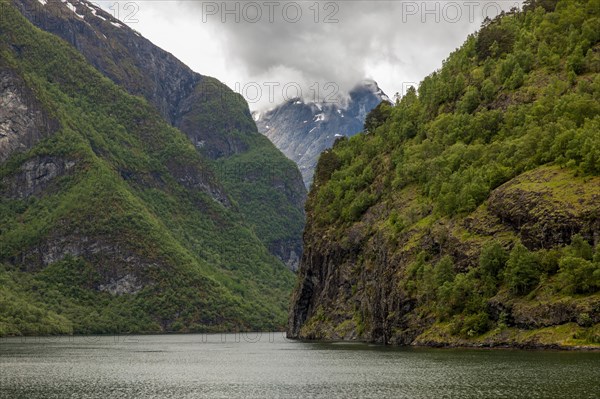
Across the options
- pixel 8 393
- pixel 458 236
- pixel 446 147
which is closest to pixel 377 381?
pixel 8 393

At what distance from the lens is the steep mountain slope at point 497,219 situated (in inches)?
4847

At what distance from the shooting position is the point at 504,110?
176 meters

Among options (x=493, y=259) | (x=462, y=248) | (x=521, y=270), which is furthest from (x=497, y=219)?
(x=521, y=270)

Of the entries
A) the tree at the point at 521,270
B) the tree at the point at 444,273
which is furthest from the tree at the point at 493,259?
the tree at the point at 444,273

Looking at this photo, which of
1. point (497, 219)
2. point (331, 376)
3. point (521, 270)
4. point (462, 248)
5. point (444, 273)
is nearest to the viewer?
point (331, 376)

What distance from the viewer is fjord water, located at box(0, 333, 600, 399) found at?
7800cm

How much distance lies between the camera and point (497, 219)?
140 meters

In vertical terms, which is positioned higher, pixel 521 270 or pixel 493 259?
pixel 493 259

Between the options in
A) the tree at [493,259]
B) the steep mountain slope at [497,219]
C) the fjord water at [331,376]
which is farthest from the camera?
the tree at [493,259]

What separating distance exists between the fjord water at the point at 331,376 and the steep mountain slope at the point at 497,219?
10496 mm

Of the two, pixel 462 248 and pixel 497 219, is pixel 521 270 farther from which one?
pixel 462 248

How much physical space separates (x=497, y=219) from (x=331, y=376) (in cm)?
5543

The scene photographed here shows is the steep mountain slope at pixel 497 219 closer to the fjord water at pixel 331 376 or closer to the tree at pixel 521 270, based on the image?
the tree at pixel 521 270

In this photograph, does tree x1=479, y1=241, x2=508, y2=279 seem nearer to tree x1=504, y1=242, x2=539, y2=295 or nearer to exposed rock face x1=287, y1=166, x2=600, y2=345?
tree x1=504, y1=242, x2=539, y2=295
